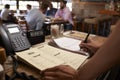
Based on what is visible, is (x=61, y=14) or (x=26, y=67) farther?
(x=61, y=14)

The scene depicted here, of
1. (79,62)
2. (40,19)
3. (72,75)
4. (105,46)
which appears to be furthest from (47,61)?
(40,19)

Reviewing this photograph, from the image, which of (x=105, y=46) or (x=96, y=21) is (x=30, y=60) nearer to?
(x=105, y=46)

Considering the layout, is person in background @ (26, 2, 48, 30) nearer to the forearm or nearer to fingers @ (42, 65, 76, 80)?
fingers @ (42, 65, 76, 80)

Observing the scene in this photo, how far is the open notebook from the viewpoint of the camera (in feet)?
2.87

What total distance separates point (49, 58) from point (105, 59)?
454 millimetres

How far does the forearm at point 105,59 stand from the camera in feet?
1.65

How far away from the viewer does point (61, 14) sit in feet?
17.7

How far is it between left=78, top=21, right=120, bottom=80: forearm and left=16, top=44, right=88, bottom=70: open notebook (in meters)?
0.33

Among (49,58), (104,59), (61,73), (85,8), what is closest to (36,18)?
(49,58)

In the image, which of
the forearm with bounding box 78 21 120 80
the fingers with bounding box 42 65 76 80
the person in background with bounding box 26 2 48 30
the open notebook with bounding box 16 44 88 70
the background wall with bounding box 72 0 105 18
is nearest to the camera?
the forearm with bounding box 78 21 120 80

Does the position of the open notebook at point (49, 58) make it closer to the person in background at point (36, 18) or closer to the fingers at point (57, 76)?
the fingers at point (57, 76)

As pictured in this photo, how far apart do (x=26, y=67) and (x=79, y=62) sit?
0.26 metres

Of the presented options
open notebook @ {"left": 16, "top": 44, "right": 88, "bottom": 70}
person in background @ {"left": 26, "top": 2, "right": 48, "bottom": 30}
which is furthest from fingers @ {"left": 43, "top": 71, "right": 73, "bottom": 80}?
person in background @ {"left": 26, "top": 2, "right": 48, "bottom": 30}

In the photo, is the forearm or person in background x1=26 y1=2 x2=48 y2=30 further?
person in background x1=26 y1=2 x2=48 y2=30
